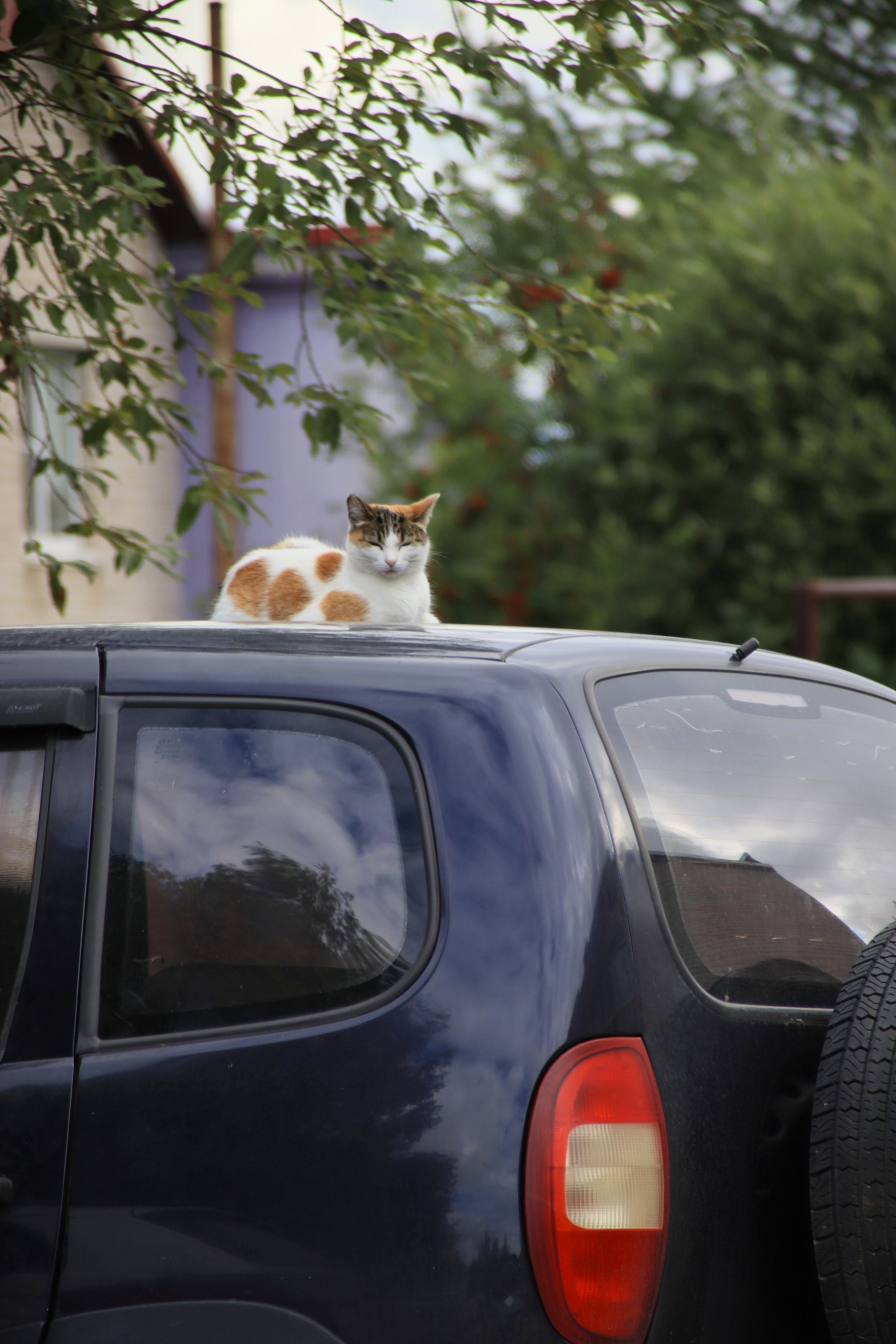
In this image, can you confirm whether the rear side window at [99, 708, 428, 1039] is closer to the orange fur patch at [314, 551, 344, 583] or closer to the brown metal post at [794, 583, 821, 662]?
the orange fur patch at [314, 551, 344, 583]

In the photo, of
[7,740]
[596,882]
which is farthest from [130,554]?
[596,882]

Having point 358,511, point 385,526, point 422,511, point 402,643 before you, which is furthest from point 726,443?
point 402,643

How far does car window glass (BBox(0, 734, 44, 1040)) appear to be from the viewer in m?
1.88

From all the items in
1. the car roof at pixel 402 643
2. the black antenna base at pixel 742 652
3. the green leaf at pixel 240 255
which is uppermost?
the green leaf at pixel 240 255

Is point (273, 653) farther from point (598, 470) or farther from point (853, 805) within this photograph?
point (598, 470)

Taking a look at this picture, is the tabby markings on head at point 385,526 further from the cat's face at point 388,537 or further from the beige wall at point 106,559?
the beige wall at point 106,559

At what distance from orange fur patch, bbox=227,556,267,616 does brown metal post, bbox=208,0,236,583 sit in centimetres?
38

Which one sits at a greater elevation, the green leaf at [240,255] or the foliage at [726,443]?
the foliage at [726,443]

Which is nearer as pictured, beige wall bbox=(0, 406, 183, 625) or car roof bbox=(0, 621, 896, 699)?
car roof bbox=(0, 621, 896, 699)

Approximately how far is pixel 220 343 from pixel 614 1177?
4338mm

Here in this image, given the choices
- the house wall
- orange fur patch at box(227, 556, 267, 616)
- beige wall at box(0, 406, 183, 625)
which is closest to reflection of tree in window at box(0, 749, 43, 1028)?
orange fur patch at box(227, 556, 267, 616)

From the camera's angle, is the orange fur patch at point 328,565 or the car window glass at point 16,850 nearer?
the car window glass at point 16,850

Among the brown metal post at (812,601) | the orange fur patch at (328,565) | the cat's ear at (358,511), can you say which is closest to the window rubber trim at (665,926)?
the orange fur patch at (328,565)

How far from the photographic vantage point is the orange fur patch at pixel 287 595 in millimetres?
3855
